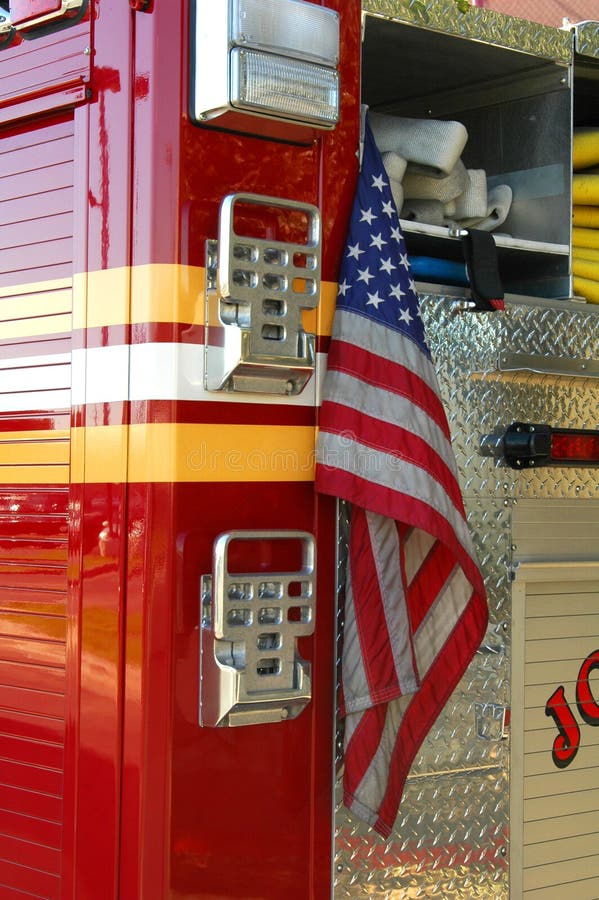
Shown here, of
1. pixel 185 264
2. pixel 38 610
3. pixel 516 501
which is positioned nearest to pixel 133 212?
pixel 185 264

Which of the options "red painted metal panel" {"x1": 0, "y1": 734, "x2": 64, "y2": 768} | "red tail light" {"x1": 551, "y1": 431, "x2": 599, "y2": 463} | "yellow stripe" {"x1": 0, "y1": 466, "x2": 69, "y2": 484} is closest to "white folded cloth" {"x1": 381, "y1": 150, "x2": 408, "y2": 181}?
"red tail light" {"x1": 551, "y1": 431, "x2": 599, "y2": 463}

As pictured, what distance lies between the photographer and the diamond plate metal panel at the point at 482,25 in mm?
2610

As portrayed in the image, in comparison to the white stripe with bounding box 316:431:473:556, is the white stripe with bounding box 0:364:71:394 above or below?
above

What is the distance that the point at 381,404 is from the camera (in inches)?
94.3

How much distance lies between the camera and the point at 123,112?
2.29 meters

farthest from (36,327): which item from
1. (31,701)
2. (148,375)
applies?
(31,701)

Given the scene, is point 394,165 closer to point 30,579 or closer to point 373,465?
point 373,465

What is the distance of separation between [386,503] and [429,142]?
94 centimetres

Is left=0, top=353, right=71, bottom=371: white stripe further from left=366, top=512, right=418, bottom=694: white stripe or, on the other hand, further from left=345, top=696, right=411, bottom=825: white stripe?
left=345, top=696, right=411, bottom=825: white stripe

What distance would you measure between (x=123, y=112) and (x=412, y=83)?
1.10 metres

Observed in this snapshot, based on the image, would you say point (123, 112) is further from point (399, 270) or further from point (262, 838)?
point (262, 838)

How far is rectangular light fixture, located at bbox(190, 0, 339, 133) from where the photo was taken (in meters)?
2.18

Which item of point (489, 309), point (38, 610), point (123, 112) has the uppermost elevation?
point (123, 112)

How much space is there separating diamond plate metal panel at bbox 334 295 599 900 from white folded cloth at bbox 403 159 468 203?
332mm
